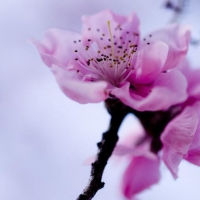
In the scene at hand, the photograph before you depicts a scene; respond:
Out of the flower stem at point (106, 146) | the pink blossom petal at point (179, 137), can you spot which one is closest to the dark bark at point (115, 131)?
the flower stem at point (106, 146)

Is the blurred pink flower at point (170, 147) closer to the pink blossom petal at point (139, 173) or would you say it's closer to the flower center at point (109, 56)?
the pink blossom petal at point (139, 173)

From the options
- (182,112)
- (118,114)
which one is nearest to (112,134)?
(118,114)

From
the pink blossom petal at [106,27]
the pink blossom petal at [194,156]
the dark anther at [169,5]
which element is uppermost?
the pink blossom petal at [106,27]

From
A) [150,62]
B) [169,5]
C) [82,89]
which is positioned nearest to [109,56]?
[150,62]

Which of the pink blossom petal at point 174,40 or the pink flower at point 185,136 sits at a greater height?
the pink blossom petal at point 174,40

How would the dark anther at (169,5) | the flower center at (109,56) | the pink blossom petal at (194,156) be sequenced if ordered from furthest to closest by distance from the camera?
1. the dark anther at (169,5)
2. the flower center at (109,56)
3. the pink blossom petal at (194,156)

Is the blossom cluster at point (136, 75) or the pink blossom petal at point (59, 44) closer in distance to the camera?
the blossom cluster at point (136, 75)

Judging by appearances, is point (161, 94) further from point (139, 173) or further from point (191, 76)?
point (139, 173)
